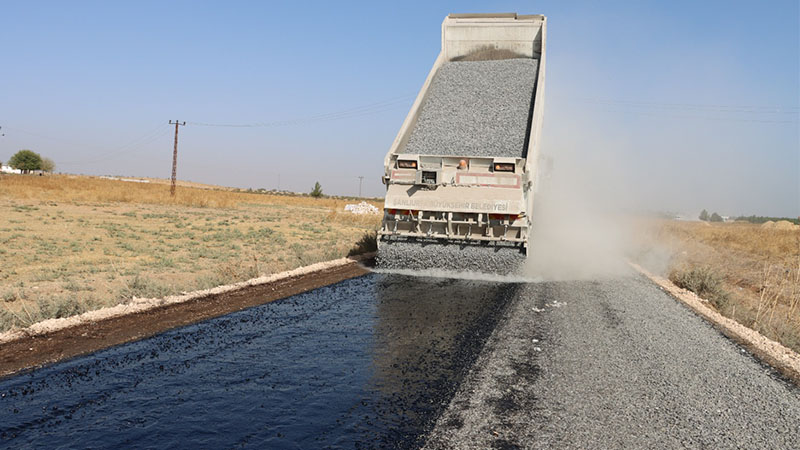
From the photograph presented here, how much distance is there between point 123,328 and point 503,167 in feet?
22.7

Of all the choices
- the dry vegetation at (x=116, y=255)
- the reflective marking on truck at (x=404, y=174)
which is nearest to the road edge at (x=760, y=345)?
the reflective marking on truck at (x=404, y=174)

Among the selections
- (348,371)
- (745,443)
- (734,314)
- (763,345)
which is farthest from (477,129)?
(745,443)

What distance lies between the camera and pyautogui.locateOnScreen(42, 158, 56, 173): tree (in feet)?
345

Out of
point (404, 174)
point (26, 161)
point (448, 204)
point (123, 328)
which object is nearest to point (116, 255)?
point (404, 174)

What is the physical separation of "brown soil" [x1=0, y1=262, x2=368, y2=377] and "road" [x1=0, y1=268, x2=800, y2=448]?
291 mm

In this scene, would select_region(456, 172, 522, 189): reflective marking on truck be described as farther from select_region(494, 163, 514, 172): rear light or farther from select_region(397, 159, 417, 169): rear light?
select_region(397, 159, 417, 169): rear light

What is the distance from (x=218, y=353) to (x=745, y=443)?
4.57m

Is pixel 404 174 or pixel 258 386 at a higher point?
pixel 404 174

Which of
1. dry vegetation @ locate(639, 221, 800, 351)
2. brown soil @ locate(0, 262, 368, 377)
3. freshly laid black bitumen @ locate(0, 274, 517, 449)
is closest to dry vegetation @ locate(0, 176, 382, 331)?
brown soil @ locate(0, 262, 368, 377)

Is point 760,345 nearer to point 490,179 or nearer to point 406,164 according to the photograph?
point 490,179

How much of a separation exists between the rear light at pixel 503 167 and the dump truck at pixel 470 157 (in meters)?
0.03

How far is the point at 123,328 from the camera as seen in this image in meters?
6.43

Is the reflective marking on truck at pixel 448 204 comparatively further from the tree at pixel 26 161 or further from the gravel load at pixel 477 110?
the tree at pixel 26 161

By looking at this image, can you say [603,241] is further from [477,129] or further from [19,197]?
[19,197]
